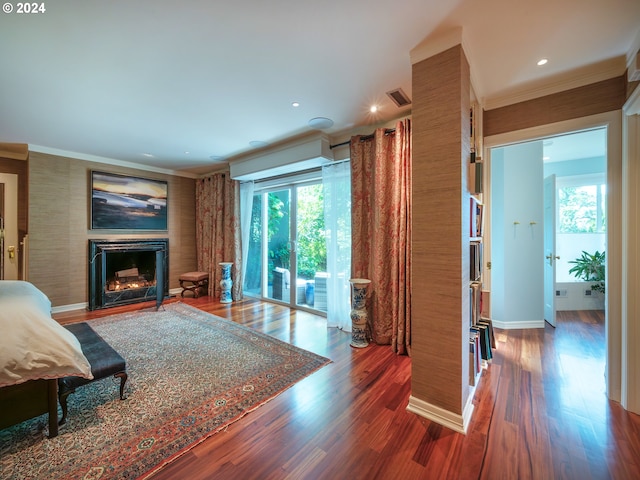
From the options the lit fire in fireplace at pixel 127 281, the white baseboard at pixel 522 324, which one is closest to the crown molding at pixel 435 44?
the white baseboard at pixel 522 324

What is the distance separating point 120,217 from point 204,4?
175 inches

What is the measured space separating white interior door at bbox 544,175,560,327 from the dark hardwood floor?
1.11 meters

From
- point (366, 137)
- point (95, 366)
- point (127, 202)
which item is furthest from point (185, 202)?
point (95, 366)

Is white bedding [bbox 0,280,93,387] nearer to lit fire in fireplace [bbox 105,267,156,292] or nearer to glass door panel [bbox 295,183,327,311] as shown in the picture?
glass door panel [bbox 295,183,327,311]

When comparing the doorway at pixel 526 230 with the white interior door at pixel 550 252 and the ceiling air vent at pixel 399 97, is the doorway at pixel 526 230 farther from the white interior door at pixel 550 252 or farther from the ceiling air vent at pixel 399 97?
the ceiling air vent at pixel 399 97

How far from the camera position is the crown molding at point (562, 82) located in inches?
77.2

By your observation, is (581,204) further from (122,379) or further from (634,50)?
(122,379)

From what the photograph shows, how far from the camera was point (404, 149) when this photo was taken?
273cm

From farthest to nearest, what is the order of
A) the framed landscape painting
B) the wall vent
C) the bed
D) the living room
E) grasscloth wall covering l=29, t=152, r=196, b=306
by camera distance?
the framed landscape painting → grasscloth wall covering l=29, t=152, r=196, b=306 → the living room → the wall vent → the bed

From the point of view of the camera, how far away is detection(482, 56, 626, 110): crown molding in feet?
6.44

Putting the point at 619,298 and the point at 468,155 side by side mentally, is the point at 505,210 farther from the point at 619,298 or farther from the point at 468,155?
the point at 468,155

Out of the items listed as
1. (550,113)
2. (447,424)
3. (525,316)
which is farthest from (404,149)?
(525,316)

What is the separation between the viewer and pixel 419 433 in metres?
1.61

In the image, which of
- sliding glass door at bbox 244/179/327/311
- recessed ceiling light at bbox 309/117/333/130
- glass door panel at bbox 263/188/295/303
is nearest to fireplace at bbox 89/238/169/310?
sliding glass door at bbox 244/179/327/311
